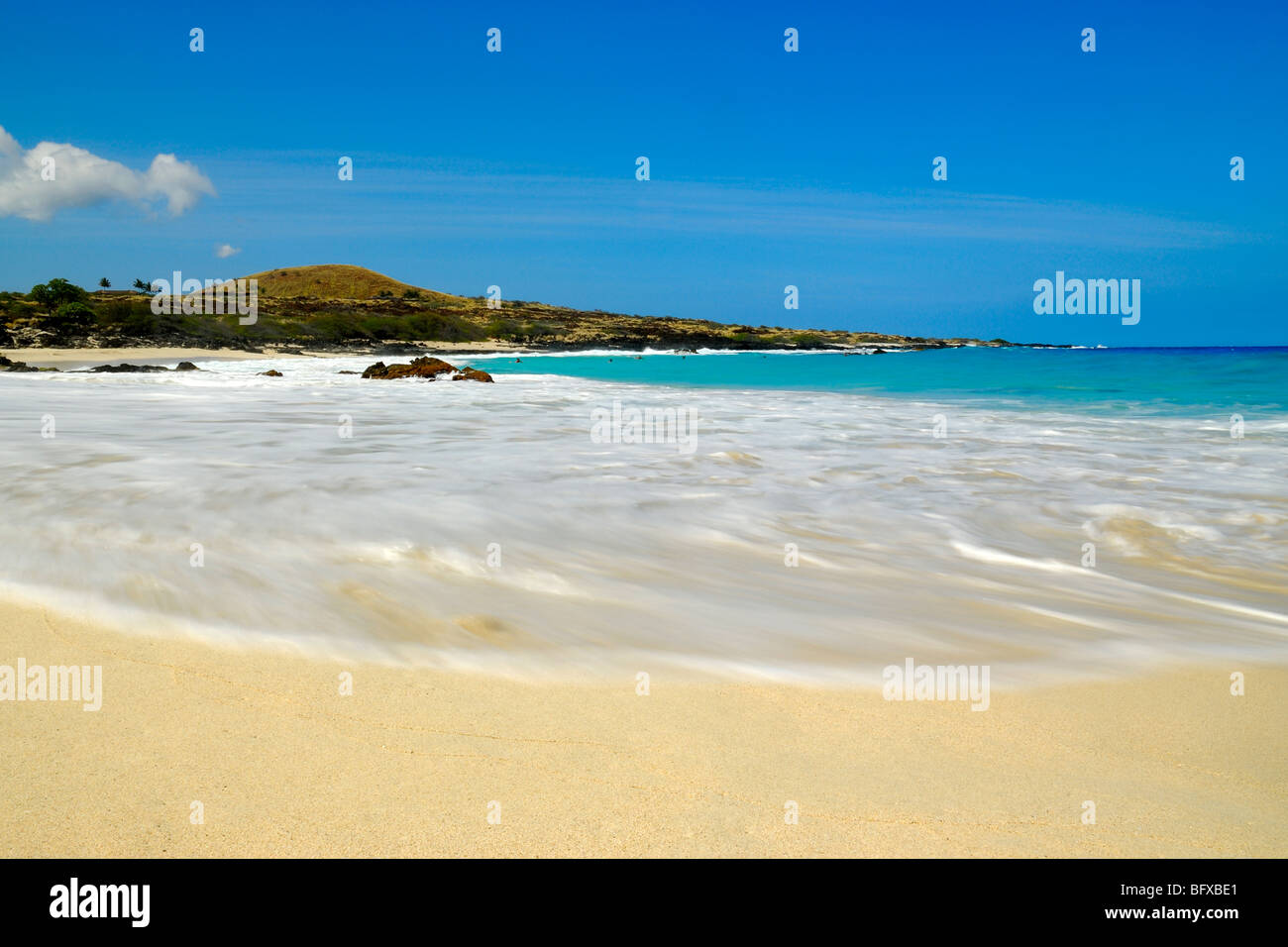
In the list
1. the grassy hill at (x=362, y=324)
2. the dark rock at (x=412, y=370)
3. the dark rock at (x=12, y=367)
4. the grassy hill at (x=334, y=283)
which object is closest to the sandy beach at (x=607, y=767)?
the dark rock at (x=412, y=370)

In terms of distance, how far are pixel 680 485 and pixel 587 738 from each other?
4662 mm

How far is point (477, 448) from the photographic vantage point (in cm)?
938

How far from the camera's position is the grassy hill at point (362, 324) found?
45.6 metres

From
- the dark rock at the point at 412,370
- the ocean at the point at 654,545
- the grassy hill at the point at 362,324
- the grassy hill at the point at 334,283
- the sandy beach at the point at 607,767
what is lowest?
the sandy beach at the point at 607,767

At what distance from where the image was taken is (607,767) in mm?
2408

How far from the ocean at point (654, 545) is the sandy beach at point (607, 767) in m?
0.33

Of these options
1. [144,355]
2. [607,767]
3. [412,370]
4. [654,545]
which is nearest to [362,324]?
[144,355]

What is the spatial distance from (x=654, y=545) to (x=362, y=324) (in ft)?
216

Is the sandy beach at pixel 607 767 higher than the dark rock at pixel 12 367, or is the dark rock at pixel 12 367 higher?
the dark rock at pixel 12 367

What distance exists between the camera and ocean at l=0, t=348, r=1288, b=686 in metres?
3.52

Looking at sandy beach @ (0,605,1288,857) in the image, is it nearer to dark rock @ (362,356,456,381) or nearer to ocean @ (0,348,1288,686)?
ocean @ (0,348,1288,686)

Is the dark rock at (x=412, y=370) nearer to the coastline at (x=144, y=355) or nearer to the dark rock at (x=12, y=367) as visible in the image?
the dark rock at (x=12, y=367)
